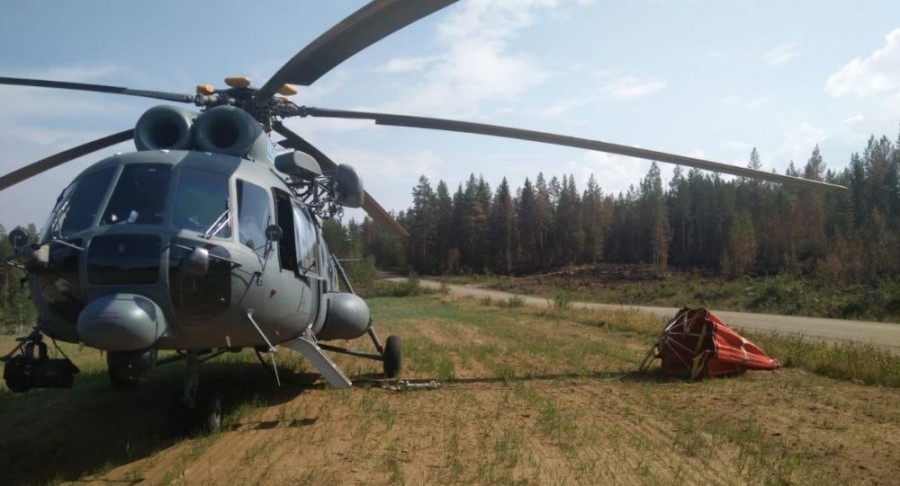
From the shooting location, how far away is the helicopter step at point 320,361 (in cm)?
734

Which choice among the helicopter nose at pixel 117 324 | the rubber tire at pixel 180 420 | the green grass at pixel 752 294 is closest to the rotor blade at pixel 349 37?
the helicopter nose at pixel 117 324

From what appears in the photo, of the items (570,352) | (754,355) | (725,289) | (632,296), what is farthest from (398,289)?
(754,355)

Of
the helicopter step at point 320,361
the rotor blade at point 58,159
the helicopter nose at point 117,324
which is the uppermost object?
the rotor blade at point 58,159

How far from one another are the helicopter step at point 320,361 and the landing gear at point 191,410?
3.56 ft

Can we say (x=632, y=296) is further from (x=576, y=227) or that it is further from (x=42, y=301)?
(x=42, y=301)

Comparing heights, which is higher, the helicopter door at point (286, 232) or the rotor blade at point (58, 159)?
the rotor blade at point (58, 159)

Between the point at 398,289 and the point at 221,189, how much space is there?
43437mm

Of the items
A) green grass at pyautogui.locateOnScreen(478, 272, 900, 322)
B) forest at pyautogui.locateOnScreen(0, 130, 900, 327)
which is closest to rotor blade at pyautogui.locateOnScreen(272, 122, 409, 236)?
green grass at pyautogui.locateOnScreen(478, 272, 900, 322)

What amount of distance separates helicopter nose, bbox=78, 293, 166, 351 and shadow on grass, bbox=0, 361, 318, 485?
1452 mm

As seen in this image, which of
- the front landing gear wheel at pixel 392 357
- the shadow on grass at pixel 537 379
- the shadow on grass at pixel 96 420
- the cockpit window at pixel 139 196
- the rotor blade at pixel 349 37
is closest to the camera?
the rotor blade at pixel 349 37

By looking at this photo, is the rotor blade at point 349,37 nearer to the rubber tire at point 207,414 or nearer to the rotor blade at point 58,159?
the rotor blade at point 58,159

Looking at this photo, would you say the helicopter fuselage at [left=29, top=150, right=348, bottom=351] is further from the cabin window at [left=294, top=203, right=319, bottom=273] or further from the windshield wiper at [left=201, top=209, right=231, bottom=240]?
the cabin window at [left=294, top=203, right=319, bottom=273]

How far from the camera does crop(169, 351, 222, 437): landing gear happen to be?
678 centimetres

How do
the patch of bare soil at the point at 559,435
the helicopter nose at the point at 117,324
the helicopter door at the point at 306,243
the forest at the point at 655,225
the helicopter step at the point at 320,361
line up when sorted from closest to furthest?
the helicopter nose at the point at 117,324 < the patch of bare soil at the point at 559,435 < the helicopter step at the point at 320,361 < the helicopter door at the point at 306,243 < the forest at the point at 655,225
